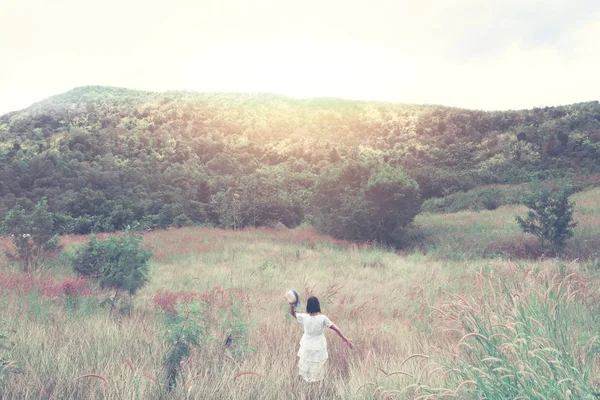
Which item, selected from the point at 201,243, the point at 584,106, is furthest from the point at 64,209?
the point at 584,106

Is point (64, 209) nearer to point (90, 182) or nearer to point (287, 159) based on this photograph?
point (90, 182)

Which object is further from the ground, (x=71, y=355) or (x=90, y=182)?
(x=71, y=355)

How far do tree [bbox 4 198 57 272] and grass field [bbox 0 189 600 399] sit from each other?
1.75 feet

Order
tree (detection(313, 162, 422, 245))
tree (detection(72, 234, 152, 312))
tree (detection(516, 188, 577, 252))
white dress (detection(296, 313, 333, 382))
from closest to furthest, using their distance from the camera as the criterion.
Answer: white dress (detection(296, 313, 333, 382)) < tree (detection(72, 234, 152, 312)) < tree (detection(516, 188, 577, 252)) < tree (detection(313, 162, 422, 245))

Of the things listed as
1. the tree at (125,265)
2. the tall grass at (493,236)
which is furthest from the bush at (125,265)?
the tall grass at (493,236)

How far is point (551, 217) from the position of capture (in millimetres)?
13859

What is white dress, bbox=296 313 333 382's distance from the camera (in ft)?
12.2

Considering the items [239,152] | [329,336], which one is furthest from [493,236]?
[239,152]

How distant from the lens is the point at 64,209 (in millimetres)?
24844

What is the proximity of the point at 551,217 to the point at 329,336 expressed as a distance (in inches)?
480

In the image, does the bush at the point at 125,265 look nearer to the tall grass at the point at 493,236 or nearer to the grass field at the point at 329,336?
the grass field at the point at 329,336

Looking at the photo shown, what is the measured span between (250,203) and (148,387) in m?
22.8

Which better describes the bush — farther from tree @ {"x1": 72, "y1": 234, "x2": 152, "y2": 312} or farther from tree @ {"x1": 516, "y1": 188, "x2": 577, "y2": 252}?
tree @ {"x1": 516, "y1": 188, "x2": 577, "y2": 252}

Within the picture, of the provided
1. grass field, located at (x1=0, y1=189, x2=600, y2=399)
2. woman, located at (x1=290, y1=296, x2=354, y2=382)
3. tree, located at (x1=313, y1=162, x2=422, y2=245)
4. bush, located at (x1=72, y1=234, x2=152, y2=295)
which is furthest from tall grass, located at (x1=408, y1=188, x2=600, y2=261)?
woman, located at (x1=290, y1=296, x2=354, y2=382)
